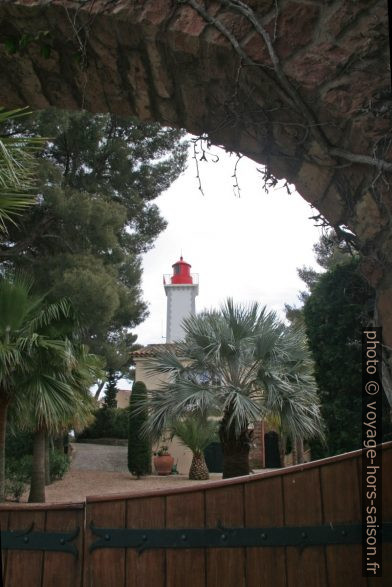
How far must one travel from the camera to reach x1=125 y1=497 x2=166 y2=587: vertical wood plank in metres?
2.01

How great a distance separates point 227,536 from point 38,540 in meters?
0.76

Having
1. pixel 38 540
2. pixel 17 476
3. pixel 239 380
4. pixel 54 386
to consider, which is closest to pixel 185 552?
pixel 38 540

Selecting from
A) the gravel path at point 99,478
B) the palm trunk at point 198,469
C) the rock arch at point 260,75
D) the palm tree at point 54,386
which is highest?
the rock arch at point 260,75

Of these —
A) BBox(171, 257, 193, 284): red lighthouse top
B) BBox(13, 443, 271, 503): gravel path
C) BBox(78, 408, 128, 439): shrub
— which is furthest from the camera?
BBox(171, 257, 193, 284): red lighthouse top

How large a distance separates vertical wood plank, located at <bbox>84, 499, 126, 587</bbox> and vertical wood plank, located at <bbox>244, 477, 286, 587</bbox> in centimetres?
49

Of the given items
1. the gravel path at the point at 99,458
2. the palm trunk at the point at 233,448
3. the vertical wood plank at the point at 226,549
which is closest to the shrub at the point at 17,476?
the gravel path at the point at 99,458

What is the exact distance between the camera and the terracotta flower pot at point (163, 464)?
16734mm

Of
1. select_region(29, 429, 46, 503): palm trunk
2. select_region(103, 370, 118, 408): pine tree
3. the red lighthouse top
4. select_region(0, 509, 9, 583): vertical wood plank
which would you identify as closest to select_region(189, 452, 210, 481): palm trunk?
select_region(29, 429, 46, 503): palm trunk

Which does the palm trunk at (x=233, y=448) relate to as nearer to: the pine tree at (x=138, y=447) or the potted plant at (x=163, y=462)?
the pine tree at (x=138, y=447)

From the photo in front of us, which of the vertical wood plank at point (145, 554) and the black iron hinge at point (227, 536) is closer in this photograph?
the black iron hinge at point (227, 536)

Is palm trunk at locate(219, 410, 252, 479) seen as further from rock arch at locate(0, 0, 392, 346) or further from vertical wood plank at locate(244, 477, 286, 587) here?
rock arch at locate(0, 0, 392, 346)

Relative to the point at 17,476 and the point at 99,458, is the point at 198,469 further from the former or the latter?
the point at 99,458

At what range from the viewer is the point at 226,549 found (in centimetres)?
196

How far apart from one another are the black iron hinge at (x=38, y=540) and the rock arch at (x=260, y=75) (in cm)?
145
